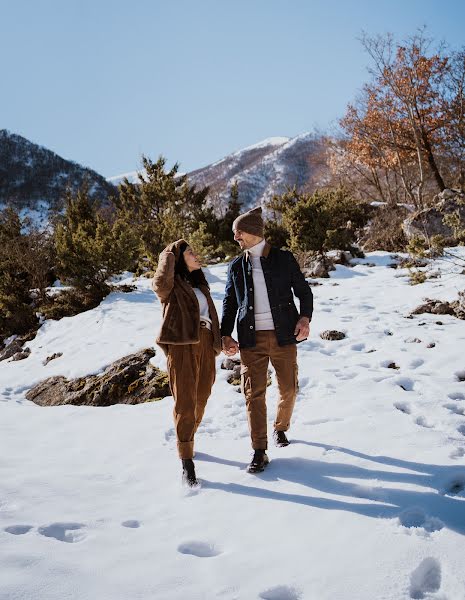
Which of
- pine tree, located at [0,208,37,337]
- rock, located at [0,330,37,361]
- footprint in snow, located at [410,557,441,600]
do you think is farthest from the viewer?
pine tree, located at [0,208,37,337]

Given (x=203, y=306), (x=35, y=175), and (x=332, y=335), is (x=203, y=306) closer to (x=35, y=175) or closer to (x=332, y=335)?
(x=332, y=335)

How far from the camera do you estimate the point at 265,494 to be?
2.74 metres

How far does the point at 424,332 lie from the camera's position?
5.79 m

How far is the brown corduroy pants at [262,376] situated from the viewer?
3.14 metres

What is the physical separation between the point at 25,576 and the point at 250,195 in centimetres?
11003

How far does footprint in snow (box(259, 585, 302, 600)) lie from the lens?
1777 mm

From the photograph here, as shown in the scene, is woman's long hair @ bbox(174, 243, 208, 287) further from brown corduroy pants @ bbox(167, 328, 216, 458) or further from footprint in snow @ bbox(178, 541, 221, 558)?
footprint in snow @ bbox(178, 541, 221, 558)

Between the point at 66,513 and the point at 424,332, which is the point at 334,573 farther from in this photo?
the point at 424,332

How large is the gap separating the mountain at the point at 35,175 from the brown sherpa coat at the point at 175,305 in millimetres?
76600

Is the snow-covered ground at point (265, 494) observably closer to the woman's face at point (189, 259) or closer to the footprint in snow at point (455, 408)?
the footprint in snow at point (455, 408)

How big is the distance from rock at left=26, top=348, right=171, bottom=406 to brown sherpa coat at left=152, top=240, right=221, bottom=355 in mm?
2285

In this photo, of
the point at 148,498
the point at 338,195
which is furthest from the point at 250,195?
the point at 148,498

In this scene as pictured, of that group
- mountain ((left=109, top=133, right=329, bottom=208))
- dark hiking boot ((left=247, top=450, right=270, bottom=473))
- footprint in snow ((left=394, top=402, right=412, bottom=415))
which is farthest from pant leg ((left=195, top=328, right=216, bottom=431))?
mountain ((left=109, top=133, right=329, bottom=208))

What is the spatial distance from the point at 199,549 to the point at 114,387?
146 inches
